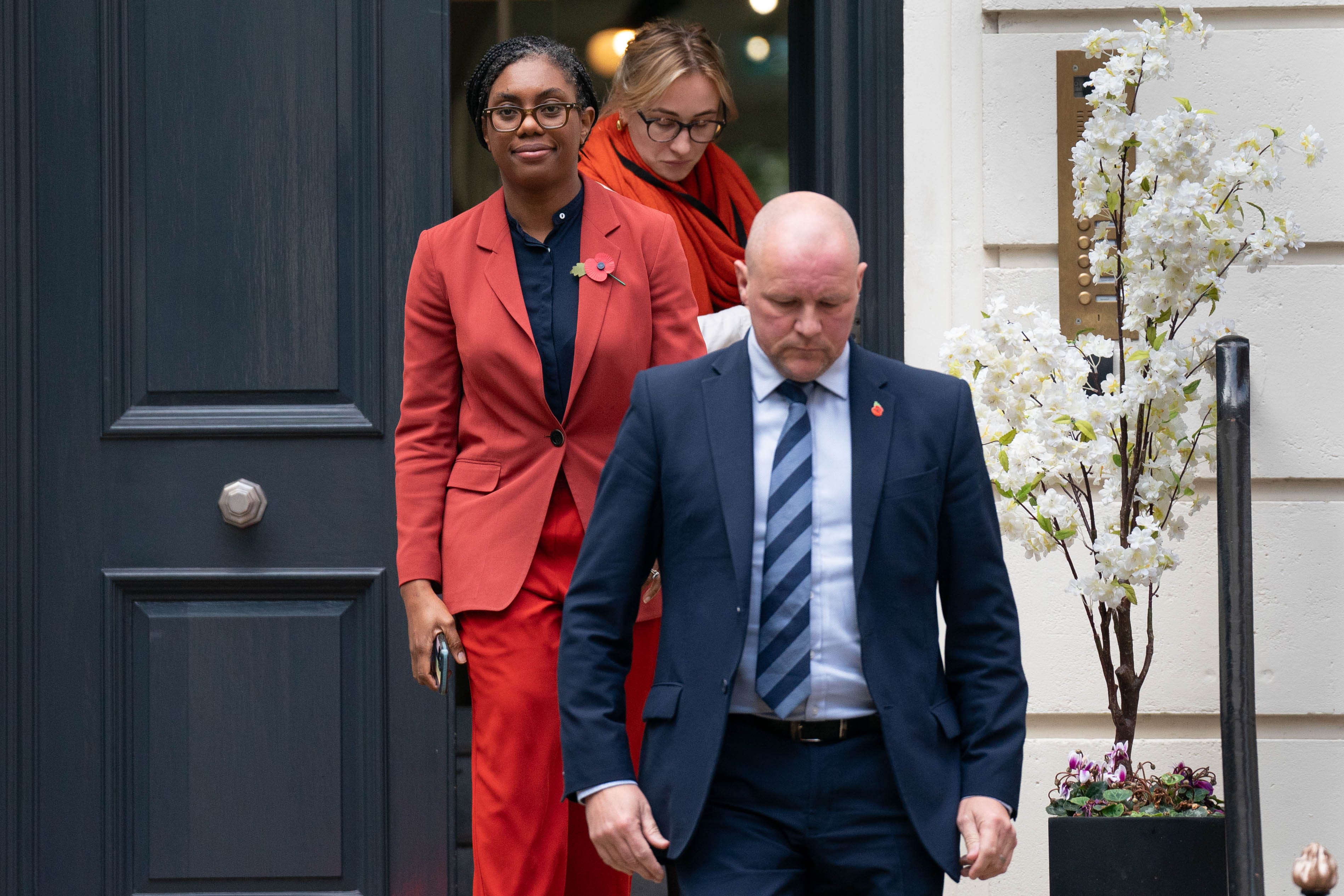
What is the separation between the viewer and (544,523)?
266cm

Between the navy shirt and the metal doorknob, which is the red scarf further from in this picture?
the metal doorknob

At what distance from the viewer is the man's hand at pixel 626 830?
1.96 m

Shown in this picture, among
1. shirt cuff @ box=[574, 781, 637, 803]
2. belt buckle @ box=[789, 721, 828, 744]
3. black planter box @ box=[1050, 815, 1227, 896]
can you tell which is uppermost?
belt buckle @ box=[789, 721, 828, 744]

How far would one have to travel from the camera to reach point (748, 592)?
1.96m

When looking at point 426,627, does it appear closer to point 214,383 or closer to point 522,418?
point 522,418

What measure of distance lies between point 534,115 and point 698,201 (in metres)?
1.00

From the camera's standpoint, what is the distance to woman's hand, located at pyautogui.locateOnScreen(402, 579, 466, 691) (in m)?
2.66

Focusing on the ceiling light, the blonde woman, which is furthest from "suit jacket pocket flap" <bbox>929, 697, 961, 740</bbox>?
the ceiling light

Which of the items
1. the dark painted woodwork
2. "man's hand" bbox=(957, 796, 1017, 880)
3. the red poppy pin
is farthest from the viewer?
the dark painted woodwork

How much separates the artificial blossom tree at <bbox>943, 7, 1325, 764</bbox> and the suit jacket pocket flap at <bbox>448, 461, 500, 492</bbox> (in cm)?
92

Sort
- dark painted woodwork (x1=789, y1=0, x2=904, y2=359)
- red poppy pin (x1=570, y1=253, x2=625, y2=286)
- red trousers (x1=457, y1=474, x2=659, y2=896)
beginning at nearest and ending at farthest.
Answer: red trousers (x1=457, y1=474, x2=659, y2=896) → red poppy pin (x1=570, y1=253, x2=625, y2=286) → dark painted woodwork (x1=789, y1=0, x2=904, y2=359)

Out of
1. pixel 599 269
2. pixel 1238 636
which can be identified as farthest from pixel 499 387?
pixel 1238 636

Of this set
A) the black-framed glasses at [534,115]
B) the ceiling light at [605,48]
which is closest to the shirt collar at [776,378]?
the black-framed glasses at [534,115]

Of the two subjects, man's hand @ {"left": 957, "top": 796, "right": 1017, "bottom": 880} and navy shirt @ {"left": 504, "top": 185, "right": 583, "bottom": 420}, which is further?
navy shirt @ {"left": 504, "top": 185, "right": 583, "bottom": 420}
